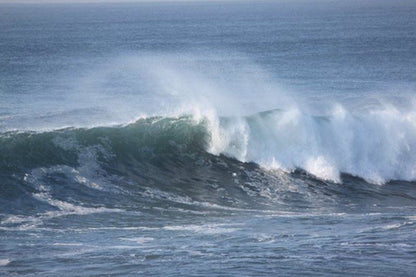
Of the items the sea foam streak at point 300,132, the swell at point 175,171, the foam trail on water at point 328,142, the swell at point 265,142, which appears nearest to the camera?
the swell at point 175,171

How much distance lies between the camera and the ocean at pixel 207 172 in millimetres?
15453

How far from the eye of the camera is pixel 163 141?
27.8 metres

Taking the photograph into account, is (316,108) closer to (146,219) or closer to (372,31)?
(146,219)

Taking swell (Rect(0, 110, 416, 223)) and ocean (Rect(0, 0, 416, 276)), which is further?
swell (Rect(0, 110, 416, 223))

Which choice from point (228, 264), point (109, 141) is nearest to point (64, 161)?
point (109, 141)

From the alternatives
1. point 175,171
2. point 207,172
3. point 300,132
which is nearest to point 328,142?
point 300,132

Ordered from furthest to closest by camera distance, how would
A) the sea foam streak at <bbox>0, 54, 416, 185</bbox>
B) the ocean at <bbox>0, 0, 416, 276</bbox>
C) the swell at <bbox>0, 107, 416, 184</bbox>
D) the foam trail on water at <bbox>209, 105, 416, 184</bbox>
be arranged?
the sea foam streak at <bbox>0, 54, 416, 185</bbox> < the foam trail on water at <bbox>209, 105, 416, 184</bbox> < the swell at <bbox>0, 107, 416, 184</bbox> < the ocean at <bbox>0, 0, 416, 276</bbox>

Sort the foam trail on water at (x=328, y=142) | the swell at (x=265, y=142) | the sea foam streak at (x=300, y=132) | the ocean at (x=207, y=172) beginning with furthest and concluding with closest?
the sea foam streak at (x=300, y=132) → the foam trail on water at (x=328, y=142) → the swell at (x=265, y=142) → the ocean at (x=207, y=172)

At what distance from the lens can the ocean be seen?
15.5 meters

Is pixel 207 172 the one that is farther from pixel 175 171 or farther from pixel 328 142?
pixel 328 142

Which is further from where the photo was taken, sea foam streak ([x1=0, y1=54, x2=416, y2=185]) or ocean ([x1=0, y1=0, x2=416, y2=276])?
sea foam streak ([x1=0, y1=54, x2=416, y2=185])

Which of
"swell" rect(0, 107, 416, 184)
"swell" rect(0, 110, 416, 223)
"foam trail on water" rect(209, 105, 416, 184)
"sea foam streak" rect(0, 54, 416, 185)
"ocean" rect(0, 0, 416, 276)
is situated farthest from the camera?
"sea foam streak" rect(0, 54, 416, 185)

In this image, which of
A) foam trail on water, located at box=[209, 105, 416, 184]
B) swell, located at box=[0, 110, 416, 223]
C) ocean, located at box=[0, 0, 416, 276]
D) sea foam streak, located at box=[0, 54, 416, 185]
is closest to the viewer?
ocean, located at box=[0, 0, 416, 276]

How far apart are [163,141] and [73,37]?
64529 mm
